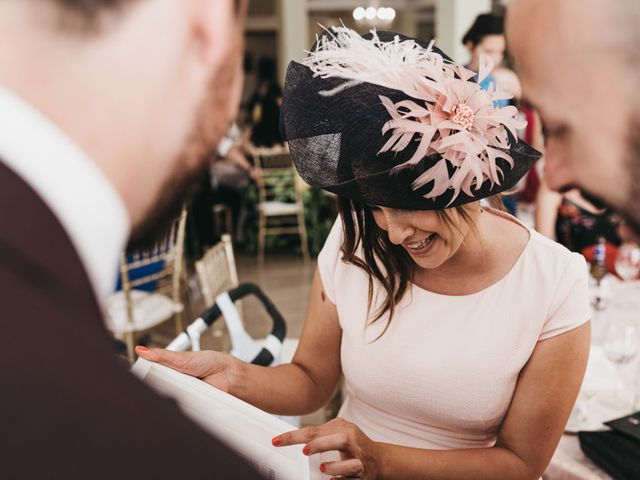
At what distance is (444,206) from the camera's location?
115cm

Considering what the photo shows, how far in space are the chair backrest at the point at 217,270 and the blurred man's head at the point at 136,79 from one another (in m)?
1.95

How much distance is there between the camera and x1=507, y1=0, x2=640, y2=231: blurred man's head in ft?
1.57

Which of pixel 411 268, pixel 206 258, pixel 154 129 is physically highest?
pixel 154 129

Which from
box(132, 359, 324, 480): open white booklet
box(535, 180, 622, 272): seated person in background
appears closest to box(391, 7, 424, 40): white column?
box(535, 180, 622, 272): seated person in background

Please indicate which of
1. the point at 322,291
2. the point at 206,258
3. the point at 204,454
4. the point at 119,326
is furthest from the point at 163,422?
the point at 119,326

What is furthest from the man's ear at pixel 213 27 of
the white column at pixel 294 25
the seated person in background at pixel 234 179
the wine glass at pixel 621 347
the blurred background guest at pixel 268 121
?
the white column at pixel 294 25

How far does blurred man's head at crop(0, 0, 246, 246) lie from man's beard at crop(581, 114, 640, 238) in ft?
1.10

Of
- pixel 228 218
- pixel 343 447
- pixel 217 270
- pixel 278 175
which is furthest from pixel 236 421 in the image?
pixel 228 218

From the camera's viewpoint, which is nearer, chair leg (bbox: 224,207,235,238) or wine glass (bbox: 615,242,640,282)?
wine glass (bbox: 615,242,640,282)

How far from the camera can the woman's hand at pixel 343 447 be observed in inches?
40.8

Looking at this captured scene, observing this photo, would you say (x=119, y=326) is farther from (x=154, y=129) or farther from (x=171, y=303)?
(x=154, y=129)

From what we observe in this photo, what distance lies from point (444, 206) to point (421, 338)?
1.11ft

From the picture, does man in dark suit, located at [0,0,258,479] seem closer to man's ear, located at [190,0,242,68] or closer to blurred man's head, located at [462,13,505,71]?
man's ear, located at [190,0,242,68]

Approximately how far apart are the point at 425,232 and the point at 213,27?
2.74 ft
